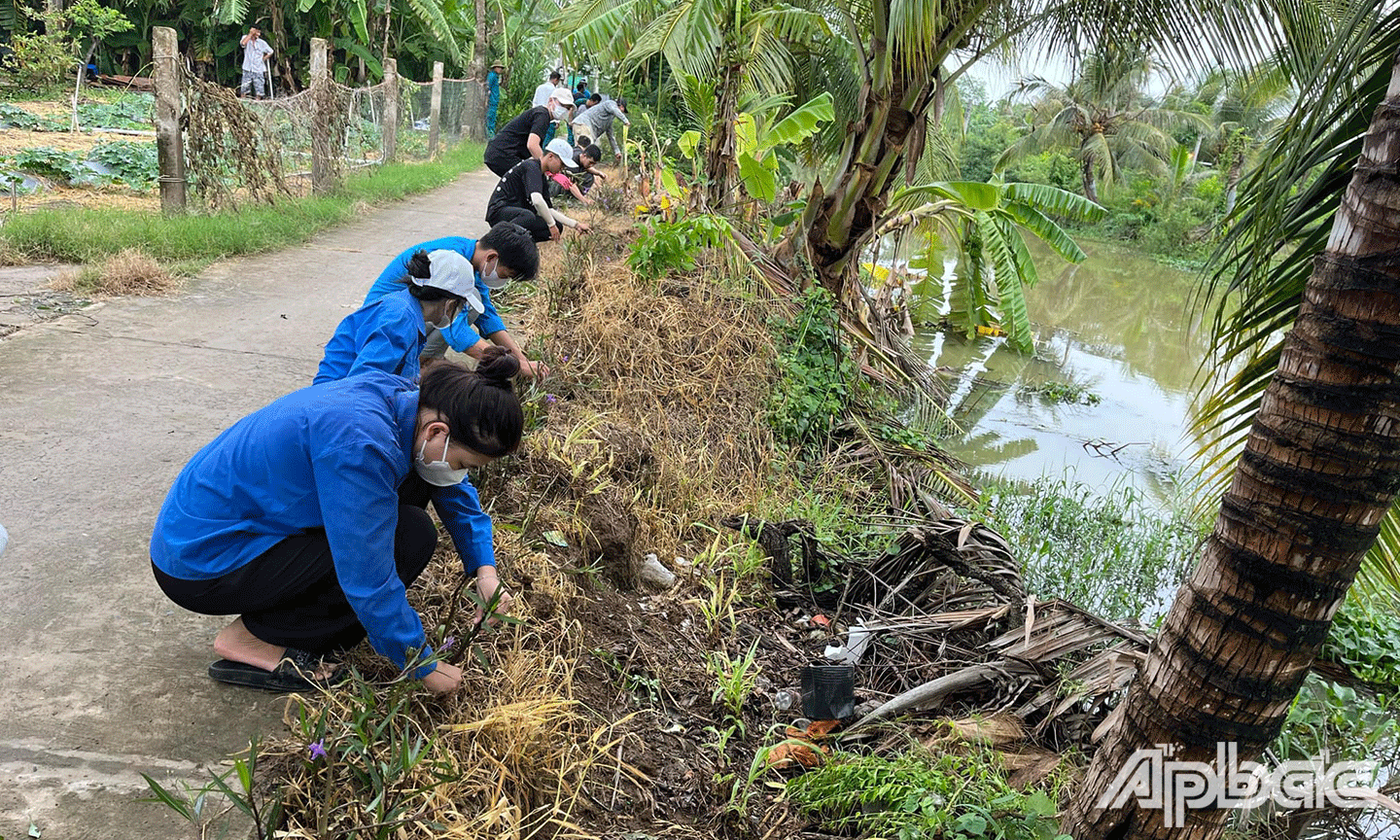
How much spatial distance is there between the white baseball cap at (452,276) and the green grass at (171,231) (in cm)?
406

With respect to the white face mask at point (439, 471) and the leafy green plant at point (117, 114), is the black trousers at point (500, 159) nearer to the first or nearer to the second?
the white face mask at point (439, 471)

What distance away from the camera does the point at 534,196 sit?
7.07 metres

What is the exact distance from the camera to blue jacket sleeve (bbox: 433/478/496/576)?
2709 mm

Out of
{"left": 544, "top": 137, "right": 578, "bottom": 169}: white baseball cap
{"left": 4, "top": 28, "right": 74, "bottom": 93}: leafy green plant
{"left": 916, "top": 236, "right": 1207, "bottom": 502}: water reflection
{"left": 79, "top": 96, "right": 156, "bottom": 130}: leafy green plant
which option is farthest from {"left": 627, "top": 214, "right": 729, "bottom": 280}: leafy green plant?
{"left": 4, "top": 28, "right": 74, "bottom": 93}: leafy green plant

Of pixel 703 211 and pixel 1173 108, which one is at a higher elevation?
pixel 1173 108

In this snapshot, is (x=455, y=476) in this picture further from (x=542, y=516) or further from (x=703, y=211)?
(x=703, y=211)

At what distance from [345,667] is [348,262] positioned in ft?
19.6

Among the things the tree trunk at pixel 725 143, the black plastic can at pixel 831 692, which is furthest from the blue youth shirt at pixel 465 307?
the tree trunk at pixel 725 143

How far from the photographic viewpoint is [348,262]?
7.90 metres

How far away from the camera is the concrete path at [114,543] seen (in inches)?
87.6

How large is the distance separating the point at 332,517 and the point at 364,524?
0.25 ft

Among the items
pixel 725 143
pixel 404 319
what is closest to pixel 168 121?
pixel 725 143

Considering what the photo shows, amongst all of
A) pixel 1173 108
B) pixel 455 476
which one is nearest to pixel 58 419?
pixel 455 476

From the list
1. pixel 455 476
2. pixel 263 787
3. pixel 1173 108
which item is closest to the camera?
pixel 263 787
